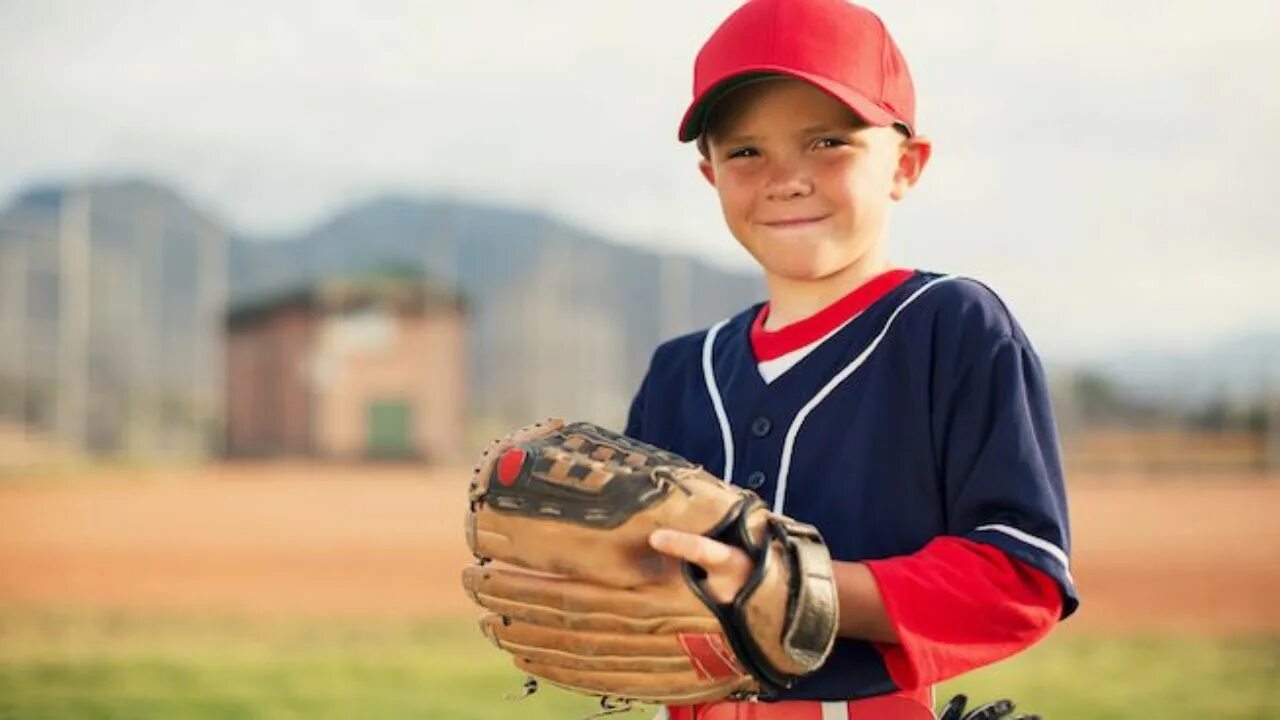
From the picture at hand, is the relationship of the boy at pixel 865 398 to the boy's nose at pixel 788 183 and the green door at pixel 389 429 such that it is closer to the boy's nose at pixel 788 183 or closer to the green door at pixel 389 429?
the boy's nose at pixel 788 183

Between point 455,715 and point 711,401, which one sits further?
point 455,715

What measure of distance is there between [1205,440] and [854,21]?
27.2 meters

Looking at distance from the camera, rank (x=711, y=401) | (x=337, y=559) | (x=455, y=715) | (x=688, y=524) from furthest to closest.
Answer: (x=337, y=559)
(x=455, y=715)
(x=711, y=401)
(x=688, y=524)

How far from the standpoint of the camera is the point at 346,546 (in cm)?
1712

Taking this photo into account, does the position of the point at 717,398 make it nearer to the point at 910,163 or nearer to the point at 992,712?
the point at 910,163

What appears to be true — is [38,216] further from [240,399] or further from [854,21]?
[854,21]

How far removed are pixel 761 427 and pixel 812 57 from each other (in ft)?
1.58

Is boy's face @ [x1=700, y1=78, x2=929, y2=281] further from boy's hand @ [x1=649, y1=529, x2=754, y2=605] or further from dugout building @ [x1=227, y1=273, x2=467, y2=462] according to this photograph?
dugout building @ [x1=227, y1=273, x2=467, y2=462]

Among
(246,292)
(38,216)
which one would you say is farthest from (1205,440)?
(38,216)

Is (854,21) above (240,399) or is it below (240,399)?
below

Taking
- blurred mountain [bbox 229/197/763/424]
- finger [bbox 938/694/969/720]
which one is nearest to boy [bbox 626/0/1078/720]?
finger [bbox 938/694/969/720]

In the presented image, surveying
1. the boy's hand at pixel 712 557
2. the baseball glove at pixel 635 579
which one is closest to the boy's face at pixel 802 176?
the baseball glove at pixel 635 579

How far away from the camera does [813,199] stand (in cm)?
184

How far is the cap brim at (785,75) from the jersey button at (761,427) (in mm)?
403
